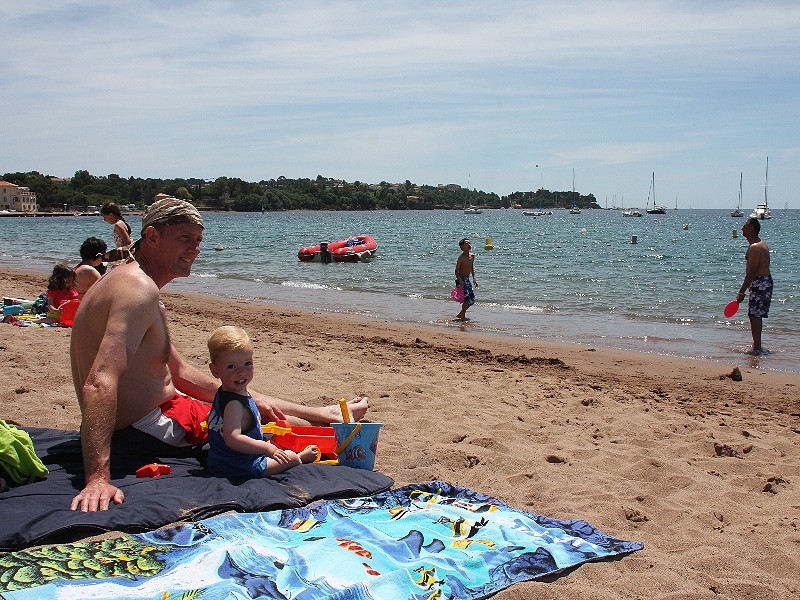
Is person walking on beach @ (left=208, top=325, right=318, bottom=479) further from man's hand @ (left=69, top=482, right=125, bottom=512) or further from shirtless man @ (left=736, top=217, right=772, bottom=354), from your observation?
shirtless man @ (left=736, top=217, right=772, bottom=354)

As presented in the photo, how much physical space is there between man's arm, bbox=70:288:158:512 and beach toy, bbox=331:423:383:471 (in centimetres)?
119

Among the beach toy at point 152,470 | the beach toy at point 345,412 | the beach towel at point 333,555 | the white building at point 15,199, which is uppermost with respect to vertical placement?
the white building at point 15,199

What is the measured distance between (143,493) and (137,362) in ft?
2.00

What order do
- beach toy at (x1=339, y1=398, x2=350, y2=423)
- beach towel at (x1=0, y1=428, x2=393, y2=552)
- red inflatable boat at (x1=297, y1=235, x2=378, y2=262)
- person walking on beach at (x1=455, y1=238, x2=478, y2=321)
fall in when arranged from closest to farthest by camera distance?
1. beach towel at (x1=0, y1=428, x2=393, y2=552)
2. beach toy at (x1=339, y1=398, x2=350, y2=423)
3. person walking on beach at (x1=455, y1=238, x2=478, y2=321)
4. red inflatable boat at (x1=297, y1=235, x2=378, y2=262)

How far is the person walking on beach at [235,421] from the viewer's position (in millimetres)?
3568

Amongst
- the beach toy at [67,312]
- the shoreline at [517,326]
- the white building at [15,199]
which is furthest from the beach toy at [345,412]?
the white building at [15,199]

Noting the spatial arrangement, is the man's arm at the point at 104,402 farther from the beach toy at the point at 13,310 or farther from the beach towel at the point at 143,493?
the beach toy at the point at 13,310

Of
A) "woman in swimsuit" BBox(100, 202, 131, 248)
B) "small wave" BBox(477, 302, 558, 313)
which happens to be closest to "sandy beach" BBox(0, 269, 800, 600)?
"woman in swimsuit" BBox(100, 202, 131, 248)

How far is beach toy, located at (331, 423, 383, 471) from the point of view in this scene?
4.03 metres

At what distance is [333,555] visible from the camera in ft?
9.59

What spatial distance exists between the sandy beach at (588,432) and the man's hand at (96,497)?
1591 millimetres

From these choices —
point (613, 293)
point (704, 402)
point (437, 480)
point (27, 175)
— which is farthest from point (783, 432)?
point (27, 175)

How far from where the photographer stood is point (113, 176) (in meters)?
128

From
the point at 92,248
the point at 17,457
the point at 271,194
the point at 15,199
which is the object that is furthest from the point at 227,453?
the point at 271,194
